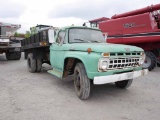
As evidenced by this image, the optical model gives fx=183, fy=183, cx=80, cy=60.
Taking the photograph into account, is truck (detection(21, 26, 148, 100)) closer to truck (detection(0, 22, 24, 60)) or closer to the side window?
the side window

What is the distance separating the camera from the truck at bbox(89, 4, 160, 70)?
788 cm

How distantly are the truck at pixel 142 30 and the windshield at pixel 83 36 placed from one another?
10.1ft

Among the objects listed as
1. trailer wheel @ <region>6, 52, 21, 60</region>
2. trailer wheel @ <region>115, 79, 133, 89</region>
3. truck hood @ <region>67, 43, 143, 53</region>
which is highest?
truck hood @ <region>67, 43, 143, 53</region>

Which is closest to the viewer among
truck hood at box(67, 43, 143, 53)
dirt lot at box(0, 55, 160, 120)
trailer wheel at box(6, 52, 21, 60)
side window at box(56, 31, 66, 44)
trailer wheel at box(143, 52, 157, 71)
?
dirt lot at box(0, 55, 160, 120)

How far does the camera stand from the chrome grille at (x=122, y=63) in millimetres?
3993

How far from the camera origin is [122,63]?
4.20m

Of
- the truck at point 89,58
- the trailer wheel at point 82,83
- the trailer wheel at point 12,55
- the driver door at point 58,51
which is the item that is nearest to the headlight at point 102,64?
the truck at point 89,58

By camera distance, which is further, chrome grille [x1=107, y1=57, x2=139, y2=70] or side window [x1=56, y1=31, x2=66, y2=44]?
side window [x1=56, y1=31, x2=66, y2=44]

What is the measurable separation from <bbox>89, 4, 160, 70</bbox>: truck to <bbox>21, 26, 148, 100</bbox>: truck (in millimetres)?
3092

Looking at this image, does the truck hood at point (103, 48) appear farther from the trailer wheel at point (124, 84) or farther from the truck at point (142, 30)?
the truck at point (142, 30)

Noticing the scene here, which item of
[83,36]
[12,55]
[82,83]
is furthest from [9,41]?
[82,83]

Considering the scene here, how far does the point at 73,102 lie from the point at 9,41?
8.99m

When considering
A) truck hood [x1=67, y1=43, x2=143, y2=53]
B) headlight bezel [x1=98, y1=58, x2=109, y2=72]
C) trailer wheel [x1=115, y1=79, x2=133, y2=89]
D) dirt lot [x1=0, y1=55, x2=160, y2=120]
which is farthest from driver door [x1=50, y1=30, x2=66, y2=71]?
trailer wheel [x1=115, y1=79, x2=133, y2=89]

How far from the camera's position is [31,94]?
15.7 feet
